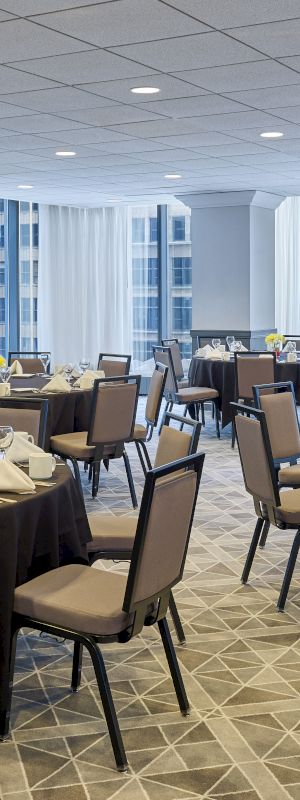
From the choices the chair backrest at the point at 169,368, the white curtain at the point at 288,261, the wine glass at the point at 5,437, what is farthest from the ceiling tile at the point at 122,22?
the white curtain at the point at 288,261

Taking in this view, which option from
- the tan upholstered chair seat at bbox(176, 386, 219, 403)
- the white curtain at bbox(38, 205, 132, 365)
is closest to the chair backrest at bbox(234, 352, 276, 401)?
the tan upholstered chair seat at bbox(176, 386, 219, 403)

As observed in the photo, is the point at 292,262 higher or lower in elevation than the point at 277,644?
higher

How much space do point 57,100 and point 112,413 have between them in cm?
202

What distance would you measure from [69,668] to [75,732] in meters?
0.57

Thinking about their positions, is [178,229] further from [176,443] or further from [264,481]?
[176,443]

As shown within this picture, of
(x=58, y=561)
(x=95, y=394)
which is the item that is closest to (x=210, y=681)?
(x=58, y=561)

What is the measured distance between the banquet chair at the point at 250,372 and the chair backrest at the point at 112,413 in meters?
2.79

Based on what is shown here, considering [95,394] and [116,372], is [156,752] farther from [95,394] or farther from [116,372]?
[116,372]

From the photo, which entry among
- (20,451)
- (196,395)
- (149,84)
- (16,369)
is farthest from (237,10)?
Answer: (196,395)

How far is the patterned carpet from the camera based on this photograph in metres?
2.90

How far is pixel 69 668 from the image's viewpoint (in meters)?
3.79

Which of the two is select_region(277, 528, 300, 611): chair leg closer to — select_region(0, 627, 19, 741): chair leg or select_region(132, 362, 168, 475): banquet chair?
select_region(0, 627, 19, 741): chair leg

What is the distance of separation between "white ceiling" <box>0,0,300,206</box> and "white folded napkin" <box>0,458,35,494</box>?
2.14m

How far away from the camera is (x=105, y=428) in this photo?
6328 mm
